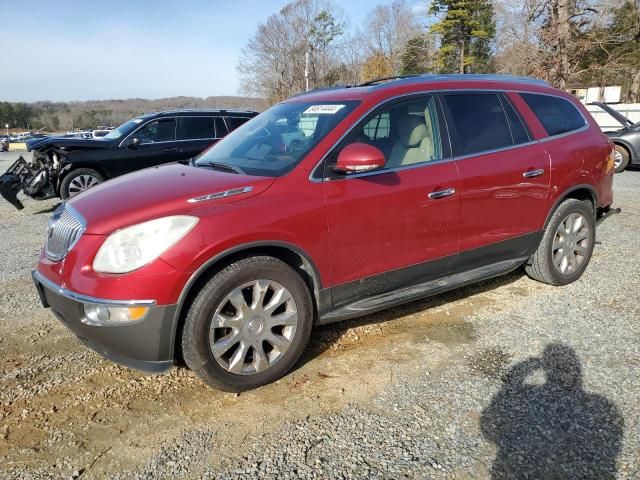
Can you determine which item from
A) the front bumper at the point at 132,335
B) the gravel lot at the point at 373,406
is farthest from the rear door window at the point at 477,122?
the front bumper at the point at 132,335

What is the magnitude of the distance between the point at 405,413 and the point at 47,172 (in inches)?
317

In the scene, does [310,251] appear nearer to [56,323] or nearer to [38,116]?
[56,323]

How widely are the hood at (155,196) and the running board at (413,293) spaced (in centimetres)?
97

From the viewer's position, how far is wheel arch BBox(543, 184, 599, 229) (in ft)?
13.8

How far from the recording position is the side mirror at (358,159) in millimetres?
2955

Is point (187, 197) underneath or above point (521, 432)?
above

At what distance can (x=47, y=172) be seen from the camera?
8.48m

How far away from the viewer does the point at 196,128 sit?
30.1 ft

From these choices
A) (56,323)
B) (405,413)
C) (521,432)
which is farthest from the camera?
(56,323)

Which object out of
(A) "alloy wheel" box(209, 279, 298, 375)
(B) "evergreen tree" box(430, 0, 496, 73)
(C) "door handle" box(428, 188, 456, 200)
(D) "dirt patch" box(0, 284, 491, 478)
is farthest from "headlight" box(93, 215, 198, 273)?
(B) "evergreen tree" box(430, 0, 496, 73)

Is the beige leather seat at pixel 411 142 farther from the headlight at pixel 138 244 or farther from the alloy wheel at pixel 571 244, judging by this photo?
the alloy wheel at pixel 571 244

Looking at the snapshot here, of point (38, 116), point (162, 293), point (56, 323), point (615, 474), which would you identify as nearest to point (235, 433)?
point (162, 293)

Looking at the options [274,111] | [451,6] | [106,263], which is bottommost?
[106,263]

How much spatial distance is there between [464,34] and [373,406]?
46414 millimetres
